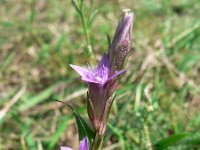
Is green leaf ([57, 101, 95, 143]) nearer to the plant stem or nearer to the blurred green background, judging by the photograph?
the plant stem

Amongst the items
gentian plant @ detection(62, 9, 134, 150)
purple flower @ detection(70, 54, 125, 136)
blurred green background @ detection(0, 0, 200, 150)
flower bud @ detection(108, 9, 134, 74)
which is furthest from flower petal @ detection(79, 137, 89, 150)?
blurred green background @ detection(0, 0, 200, 150)

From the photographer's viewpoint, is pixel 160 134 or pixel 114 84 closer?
pixel 114 84

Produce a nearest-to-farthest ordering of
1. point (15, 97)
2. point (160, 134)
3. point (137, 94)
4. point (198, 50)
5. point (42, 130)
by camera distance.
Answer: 1. point (160, 134)
2. point (137, 94)
3. point (42, 130)
4. point (15, 97)
5. point (198, 50)

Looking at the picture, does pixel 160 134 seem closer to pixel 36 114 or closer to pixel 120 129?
pixel 120 129

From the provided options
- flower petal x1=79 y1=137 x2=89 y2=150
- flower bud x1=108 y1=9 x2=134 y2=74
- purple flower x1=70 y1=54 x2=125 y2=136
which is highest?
flower bud x1=108 y1=9 x2=134 y2=74

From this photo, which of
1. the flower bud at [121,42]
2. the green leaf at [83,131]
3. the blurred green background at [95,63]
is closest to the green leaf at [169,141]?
the blurred green background at [95,63]

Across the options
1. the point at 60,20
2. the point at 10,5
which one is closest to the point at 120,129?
the point at 60,20

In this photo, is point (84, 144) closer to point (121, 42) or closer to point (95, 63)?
point (121, 42)
